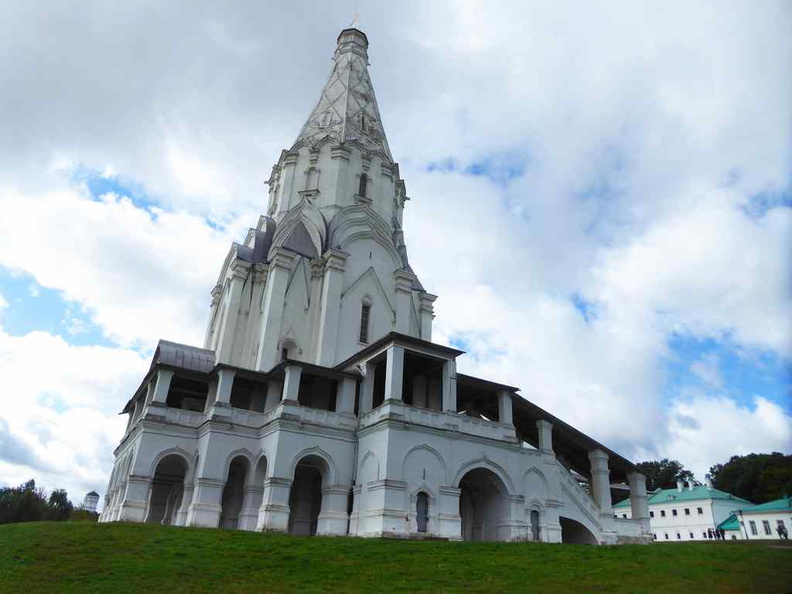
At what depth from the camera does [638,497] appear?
26578 mm

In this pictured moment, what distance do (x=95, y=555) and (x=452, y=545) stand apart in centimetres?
904

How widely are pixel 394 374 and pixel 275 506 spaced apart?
6.01 metres

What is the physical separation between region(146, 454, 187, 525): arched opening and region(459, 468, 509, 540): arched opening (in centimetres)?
1183

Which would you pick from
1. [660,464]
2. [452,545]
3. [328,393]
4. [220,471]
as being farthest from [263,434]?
[660,464]

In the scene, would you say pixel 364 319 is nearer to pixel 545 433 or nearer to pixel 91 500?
pixel 545 433

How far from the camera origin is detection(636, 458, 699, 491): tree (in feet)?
255

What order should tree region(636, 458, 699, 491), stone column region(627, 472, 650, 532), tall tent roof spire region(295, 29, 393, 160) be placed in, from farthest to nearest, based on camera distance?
tree region(636, 458, 699, 491) < tall tent roof spire region(295, 29, 393, 160) < stone column region(627, 472, 650, 532)

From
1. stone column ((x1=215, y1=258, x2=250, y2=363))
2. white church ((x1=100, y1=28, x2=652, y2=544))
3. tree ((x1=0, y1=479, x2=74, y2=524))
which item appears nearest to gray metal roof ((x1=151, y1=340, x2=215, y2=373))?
A: white church ((x1=100, y1=28, x2=652, y2=544))

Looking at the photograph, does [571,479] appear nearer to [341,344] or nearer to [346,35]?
[341,344]

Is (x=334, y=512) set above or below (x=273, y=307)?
below

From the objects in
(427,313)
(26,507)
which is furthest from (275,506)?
(26,507)

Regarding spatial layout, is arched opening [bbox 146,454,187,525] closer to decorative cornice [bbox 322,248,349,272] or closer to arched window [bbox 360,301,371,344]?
arched window [bbox 360,301,371,344]

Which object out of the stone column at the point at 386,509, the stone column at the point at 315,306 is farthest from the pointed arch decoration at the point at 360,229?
the stone column at the point at 386,509

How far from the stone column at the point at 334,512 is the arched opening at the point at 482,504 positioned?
500cm
